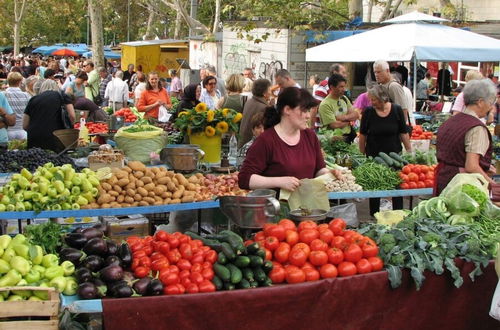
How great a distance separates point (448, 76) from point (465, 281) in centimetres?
1554

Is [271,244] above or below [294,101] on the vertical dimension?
below

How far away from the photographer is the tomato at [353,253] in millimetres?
4805

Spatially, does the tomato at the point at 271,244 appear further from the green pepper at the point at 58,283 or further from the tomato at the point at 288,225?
the green pepper at the point at 58,283

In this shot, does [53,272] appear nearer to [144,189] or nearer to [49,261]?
[49,261]

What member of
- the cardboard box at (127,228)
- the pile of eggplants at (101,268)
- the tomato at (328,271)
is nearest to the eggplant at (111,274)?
the pile of eggplants at (101,268)

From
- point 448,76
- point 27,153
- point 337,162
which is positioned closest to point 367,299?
point 337,162

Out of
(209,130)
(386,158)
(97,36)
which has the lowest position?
(386,158)

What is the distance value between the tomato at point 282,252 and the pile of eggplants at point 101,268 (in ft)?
2.73

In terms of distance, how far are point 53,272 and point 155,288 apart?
0.62 metres

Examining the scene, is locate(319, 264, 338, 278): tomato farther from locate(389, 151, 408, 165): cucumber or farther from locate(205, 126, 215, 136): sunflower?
locate(205, 126, 215, 136): sunflower

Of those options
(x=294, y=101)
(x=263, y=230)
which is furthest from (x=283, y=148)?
(x=263, y=230)

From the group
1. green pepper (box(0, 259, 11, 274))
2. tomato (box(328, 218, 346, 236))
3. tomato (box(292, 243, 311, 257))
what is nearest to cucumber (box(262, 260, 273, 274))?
tomato (box(292, 243, 311, 257))

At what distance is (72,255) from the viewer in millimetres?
4586

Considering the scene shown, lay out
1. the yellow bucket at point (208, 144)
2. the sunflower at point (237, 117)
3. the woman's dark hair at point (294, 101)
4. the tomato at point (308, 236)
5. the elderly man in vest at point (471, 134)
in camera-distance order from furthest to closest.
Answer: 1. the sunflower at point (237, 117)
2. the yellow bucket at point (208, 144)
3. the elderly man in vest at point (471, 134)
4. the woman's dark hair at point (294, 101)
5. the tomato at point (308, 236)
